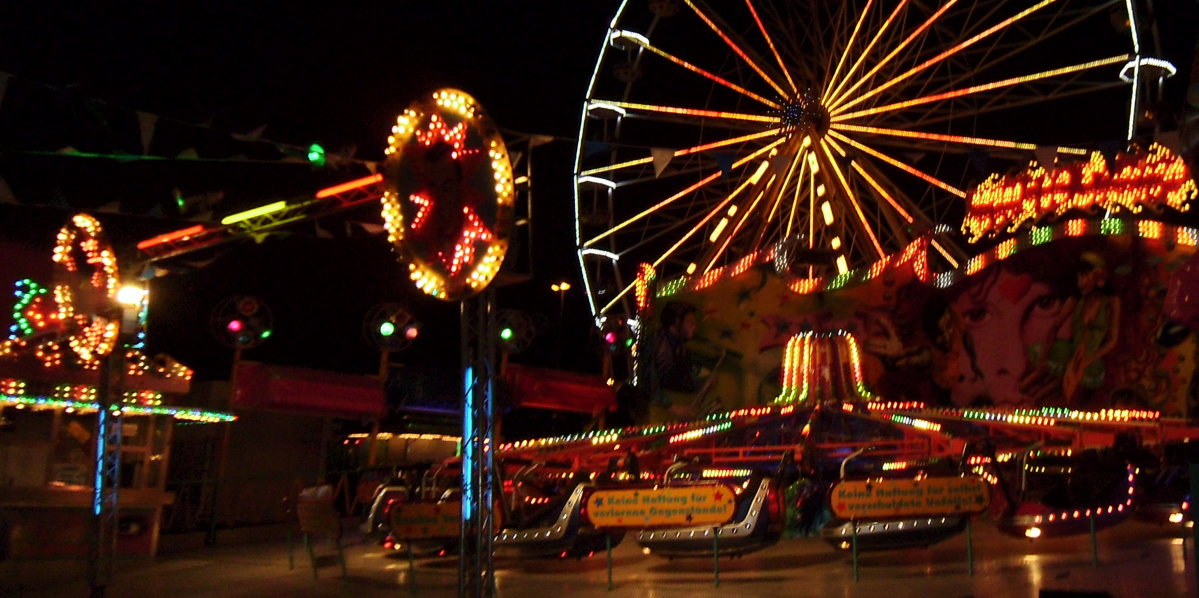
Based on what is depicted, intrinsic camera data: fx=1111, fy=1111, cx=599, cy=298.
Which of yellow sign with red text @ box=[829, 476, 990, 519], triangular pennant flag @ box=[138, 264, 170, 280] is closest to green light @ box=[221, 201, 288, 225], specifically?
triangular pennant flag @ box=[138, 264, 170, 280]

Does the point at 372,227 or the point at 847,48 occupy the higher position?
the point at 847,48

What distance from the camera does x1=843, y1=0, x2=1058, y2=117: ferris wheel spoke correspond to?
17.9 metres

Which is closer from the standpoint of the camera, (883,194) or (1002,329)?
(1002,329)

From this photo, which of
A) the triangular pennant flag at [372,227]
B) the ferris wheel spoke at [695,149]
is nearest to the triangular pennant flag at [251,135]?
the triangular pennant flag at [372,227]

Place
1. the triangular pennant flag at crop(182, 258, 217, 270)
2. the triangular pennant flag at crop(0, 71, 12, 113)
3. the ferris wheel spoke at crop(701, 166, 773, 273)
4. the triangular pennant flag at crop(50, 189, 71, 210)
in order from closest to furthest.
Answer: the triangular pennant flag at crop(0, 71, 12, 113) < the triangular pennant flag at crop(50, 189, 71, 210) < the triangular pennant flag at crop(182, 258, 217, 270) < the ferris wheel spoke at crop(701, 166, 773, 273)

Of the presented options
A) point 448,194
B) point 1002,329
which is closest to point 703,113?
point 1002,329

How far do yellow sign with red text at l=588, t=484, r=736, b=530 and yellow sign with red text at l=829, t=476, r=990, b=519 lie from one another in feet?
3.24

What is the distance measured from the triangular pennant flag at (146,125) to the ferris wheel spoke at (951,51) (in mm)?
12750

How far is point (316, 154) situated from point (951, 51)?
11.4m

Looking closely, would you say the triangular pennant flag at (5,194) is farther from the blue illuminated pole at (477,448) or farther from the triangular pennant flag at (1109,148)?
the triangular pennant flag at (1109,148)

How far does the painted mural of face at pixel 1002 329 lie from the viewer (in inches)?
654

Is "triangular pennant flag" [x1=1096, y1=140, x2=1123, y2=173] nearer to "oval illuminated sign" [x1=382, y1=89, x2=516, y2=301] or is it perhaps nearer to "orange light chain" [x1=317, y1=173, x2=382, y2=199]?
"orange light chain" [x1=317, y1=173, x2=382, y2=199]

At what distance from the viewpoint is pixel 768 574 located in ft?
33.0

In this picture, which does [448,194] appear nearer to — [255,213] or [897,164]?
[255,213]
